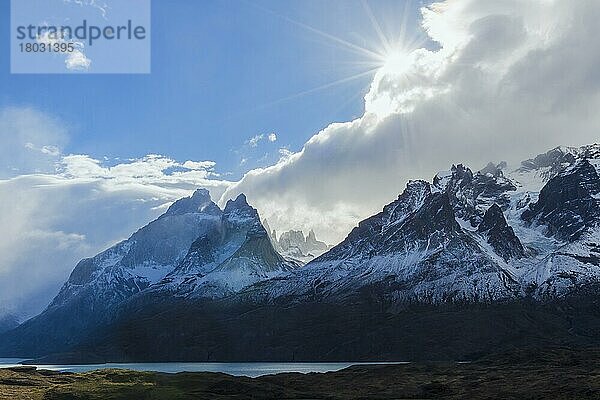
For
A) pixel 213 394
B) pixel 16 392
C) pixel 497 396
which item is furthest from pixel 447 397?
pixel 16 392

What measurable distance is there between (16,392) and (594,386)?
13735 centimetres

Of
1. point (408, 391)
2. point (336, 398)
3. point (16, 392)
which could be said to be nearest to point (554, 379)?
point (408, 391)

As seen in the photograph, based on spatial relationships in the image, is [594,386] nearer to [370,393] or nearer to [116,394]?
[370,393]

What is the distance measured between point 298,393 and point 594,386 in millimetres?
76847

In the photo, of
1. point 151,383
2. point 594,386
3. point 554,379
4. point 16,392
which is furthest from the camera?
point 151,383

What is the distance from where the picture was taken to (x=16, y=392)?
562 ft

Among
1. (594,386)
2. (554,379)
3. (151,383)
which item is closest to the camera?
(594,386)

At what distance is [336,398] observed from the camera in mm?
181125

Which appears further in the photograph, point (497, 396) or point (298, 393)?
point (298, 393)

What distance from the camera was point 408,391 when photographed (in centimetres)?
19325

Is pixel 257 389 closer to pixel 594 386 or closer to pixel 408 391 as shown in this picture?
pixel 408 391

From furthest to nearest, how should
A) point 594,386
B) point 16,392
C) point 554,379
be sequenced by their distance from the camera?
point 554,379 → point 16,392 → point 594,386

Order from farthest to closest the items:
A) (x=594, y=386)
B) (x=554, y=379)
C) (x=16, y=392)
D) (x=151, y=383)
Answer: (x=151, y=383) → (x=554, y=379) → (x=16, y=392) → (x=594, y=386)

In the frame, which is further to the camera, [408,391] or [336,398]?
[408,391]
